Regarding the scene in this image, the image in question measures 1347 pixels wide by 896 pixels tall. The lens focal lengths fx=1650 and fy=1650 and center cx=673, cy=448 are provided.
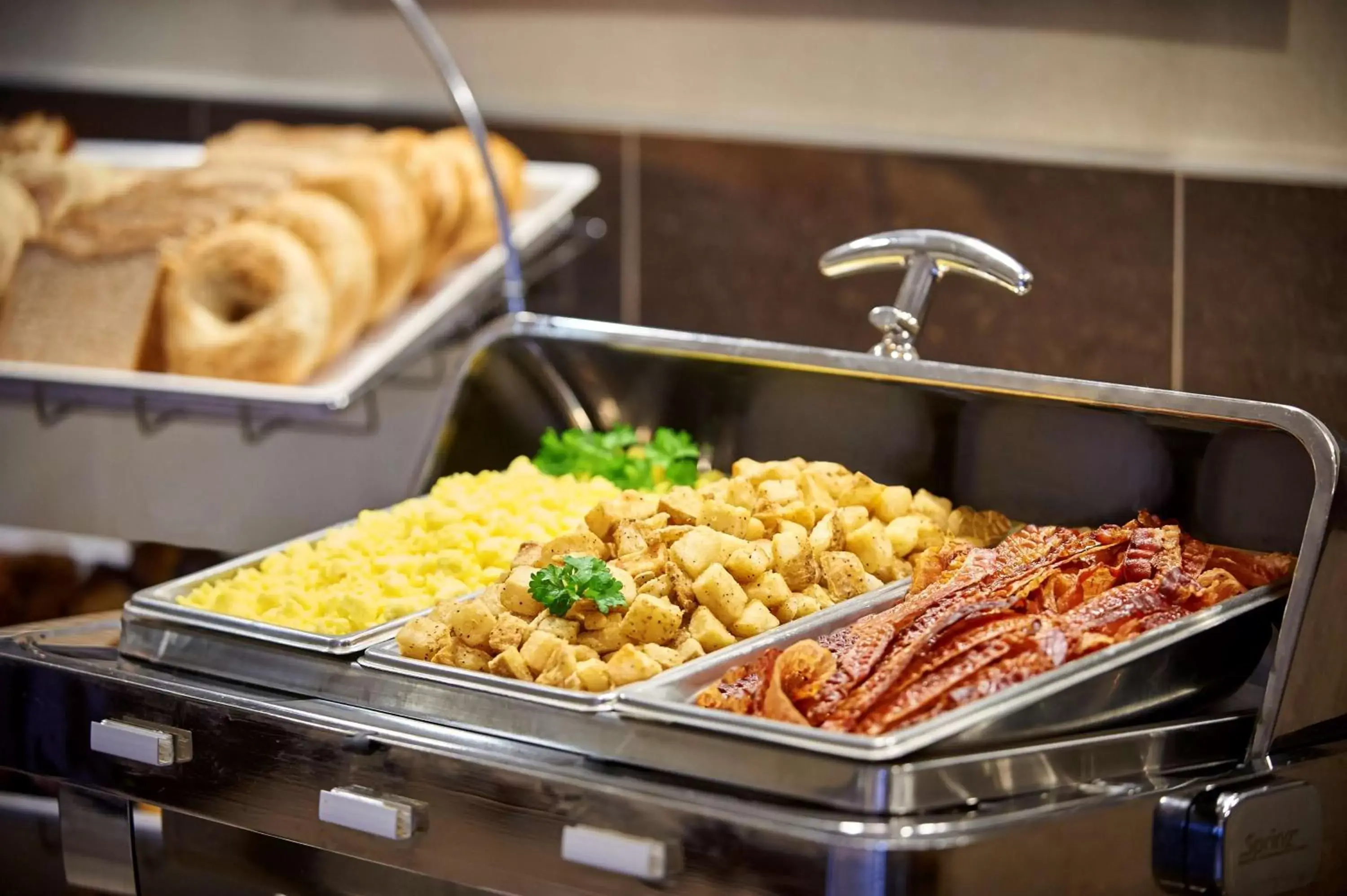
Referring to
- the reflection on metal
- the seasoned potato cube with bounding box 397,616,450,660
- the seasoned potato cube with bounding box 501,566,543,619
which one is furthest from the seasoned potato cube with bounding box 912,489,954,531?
the reflection on metal

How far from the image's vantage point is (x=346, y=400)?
3.30m

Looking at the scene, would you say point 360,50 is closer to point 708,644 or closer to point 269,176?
point 269,176

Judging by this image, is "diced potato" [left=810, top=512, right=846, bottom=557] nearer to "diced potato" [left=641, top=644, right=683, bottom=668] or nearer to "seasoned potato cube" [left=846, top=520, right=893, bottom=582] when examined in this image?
"seasoned potato cube" [left=846, top=520, right=893, bottom=582]

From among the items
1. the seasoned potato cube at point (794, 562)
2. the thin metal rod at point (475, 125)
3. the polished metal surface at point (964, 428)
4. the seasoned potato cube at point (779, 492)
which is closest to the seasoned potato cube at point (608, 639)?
the seasoned potato cube at point (794, 562)

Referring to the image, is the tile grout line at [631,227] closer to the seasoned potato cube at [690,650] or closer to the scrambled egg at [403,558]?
the scrambled egg at [403,558]

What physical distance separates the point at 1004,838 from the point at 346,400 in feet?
6.74

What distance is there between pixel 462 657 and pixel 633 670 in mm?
223

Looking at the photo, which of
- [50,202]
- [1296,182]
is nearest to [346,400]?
[50,202]


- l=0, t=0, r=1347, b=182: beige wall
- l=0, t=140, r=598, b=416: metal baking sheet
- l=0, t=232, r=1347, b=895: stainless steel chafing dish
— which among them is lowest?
l=0, t=232, r=1347, b=895: stainless steel chafing dish

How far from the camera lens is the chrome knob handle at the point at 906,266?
2.38 m

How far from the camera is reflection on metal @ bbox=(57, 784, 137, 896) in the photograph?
220 centimetres

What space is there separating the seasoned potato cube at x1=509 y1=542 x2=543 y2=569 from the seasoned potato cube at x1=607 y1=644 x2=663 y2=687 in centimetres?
25

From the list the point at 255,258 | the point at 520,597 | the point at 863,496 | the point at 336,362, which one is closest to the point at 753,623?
the point at 520,597

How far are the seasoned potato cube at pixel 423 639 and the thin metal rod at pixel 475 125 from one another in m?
1.10
